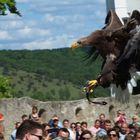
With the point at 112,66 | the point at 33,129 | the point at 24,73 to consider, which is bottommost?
the point at 24,73

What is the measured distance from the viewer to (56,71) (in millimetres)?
99938

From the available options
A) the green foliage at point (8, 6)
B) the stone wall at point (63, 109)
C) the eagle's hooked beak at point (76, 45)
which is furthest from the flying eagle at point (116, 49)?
the green foliage at point (8, 6)

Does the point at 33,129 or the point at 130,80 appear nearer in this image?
the point at 33,129

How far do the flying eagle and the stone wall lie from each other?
18.2 meters

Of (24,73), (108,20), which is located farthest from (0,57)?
(108,20)

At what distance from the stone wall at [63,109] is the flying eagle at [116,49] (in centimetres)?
1819

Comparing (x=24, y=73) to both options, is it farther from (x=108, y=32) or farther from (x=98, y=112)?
(x=108, y=32)

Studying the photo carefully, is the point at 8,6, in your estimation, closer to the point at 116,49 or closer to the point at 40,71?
the point at 116,49

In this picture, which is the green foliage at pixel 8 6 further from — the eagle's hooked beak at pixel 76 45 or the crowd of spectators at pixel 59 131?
the eagle's hooked beak at pixel 76 45

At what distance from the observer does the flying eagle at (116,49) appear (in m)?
4.88

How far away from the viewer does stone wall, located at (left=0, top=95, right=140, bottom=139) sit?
24.0 meters

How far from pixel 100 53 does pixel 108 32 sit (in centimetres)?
17

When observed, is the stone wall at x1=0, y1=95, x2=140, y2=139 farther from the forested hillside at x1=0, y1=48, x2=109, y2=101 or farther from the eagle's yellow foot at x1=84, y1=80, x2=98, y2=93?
the forested hillside at x1=0, y1=48, x2=109, y2=101

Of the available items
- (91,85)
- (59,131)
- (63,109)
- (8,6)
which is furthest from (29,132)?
(8,6)
